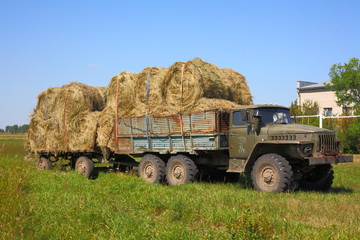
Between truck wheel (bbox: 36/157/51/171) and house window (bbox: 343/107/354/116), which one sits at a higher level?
house window (bbox: 343/107/354/116)

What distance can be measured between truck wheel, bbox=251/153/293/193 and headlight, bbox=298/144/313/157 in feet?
1.40

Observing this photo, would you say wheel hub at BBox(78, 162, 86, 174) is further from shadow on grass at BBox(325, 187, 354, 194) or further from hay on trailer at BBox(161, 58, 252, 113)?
shadow on grass at BBox(325, 187, 354, 194)

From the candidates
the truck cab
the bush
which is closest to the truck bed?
the truck cab

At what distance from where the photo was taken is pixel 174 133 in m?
12.0

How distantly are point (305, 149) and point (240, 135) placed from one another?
177cm

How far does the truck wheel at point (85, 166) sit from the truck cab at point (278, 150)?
208 inches

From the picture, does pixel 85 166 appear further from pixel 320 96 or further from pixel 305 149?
pixel 320 96

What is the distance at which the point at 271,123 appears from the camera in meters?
10.8

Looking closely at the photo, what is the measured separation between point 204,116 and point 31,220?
5.60 meters

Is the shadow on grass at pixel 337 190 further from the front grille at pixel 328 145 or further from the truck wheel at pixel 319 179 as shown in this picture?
the front grille at pixel 328 145

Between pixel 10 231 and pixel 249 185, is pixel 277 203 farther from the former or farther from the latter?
pixel 10 231

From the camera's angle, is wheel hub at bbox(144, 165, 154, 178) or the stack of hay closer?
the stack of hay

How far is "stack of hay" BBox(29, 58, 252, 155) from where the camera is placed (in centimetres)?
1218

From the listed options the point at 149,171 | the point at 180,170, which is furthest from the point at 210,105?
the point at 149,171
